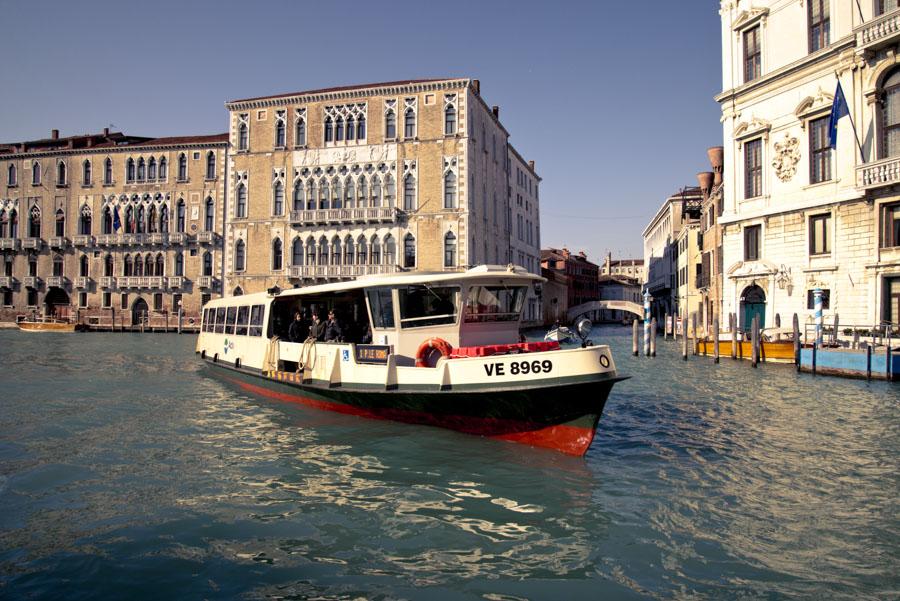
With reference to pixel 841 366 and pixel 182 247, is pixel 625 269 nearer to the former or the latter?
pixel 182 247

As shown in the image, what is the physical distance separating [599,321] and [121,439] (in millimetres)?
91718

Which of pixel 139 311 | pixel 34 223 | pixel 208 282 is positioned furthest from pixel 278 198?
pixel 34 223

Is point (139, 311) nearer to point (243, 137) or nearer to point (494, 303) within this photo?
point (243, 137)

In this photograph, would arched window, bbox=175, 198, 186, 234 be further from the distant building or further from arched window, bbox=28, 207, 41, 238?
the distant building

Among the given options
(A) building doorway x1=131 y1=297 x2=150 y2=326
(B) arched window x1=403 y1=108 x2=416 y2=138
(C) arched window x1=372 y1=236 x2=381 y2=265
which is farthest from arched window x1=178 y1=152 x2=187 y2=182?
(B) arched window x1=403 y1=108 x2=416 y2=138

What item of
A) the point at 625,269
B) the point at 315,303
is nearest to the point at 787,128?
the point at 315,303

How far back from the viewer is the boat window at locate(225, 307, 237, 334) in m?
17.6

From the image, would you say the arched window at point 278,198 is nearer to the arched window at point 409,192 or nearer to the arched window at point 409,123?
the arched window at point 409,192

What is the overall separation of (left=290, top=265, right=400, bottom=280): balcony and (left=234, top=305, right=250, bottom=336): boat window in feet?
68.6

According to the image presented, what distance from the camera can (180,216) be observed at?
46.0 metres

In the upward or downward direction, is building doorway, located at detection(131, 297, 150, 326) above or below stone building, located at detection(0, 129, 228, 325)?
below

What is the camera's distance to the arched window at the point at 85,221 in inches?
1883

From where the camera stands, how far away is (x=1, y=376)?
18.3 meters

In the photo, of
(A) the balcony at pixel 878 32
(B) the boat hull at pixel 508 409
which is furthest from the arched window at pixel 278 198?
(A) the balcony at pixel 878 32
